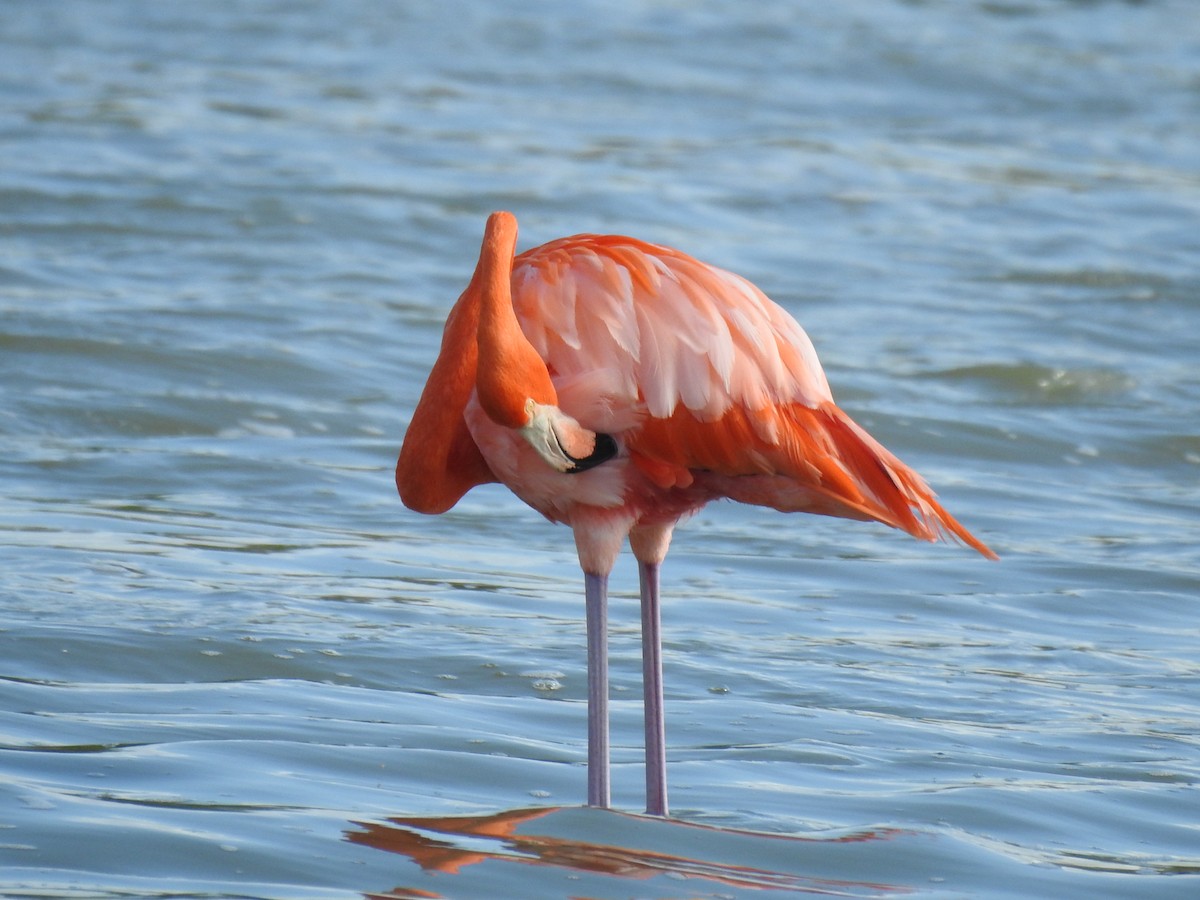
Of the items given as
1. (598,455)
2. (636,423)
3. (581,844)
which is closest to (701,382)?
(636,423)

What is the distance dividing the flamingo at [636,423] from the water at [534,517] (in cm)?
61

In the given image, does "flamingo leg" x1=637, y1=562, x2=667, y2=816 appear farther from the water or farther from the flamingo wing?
the flamingo wing

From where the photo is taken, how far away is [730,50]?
18.0m

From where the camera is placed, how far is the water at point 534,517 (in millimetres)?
4012

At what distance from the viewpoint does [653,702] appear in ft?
13.5

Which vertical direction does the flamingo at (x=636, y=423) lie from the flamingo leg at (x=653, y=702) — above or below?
above

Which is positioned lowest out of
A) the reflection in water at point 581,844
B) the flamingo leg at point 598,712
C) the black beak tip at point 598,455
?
the reflection in water at point 581,844

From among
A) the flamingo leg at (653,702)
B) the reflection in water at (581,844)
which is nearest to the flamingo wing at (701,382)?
the flamingo leg at (653,702)

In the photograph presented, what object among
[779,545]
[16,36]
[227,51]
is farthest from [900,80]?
[779,545]

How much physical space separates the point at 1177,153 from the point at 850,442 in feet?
38.8

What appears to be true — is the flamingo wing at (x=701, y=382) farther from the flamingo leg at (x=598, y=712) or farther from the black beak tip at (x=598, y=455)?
the flamingo leg at (x=598, y=712)

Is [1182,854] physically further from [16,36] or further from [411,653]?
[16,36]

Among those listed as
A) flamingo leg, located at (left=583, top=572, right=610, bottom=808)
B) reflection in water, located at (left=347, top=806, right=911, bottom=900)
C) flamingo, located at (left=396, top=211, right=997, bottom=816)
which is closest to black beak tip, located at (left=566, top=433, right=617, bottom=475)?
flamingo, located at (left=396, top=211, right=997, bottom=816)

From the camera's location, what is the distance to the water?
401 cm
